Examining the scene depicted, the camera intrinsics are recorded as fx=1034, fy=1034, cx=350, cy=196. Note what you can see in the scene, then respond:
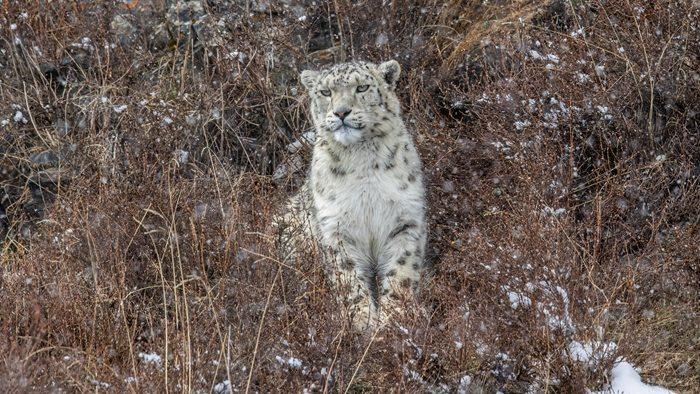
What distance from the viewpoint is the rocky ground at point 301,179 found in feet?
15.0

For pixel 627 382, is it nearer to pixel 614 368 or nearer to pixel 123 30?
pixel 614 368

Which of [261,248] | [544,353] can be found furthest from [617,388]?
[261,248]

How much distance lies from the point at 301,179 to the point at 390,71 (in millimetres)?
1277

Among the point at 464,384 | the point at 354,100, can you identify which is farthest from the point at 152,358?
the point at 354,100

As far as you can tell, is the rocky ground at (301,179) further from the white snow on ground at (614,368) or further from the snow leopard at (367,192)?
the snow leopard at (367,192)

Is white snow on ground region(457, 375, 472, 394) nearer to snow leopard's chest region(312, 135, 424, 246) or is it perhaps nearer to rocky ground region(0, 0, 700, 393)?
rocky ground region(0, 0, 700, 393)

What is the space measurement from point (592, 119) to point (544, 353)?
2.41m

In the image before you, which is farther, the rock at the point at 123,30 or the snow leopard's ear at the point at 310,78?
the rock at the point at 123,30

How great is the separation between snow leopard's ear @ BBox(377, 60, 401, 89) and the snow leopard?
2 centimetres

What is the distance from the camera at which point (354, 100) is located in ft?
20.1

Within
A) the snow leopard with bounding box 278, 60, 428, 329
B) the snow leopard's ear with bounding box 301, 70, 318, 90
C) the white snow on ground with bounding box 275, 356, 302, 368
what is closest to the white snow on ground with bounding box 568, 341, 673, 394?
the white snow on ground with bounding box 275, 356, 302, 368

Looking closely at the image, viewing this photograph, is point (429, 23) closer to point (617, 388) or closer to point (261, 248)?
point (261, 248)

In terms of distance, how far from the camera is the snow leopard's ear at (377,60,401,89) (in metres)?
6.35

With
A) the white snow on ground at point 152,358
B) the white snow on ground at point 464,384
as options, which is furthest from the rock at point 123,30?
the white snow on ground at point 464,384
